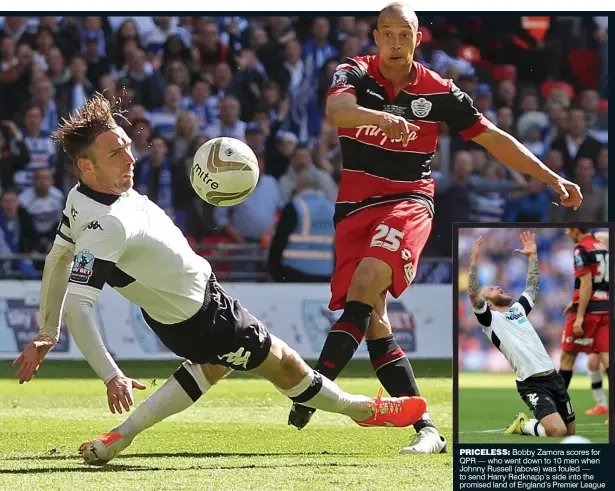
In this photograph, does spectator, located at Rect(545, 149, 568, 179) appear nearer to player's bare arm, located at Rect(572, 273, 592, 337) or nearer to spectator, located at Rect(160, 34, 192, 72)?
spectator, located at Rect(160, 34, 192, 72)

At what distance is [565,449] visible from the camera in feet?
16.2

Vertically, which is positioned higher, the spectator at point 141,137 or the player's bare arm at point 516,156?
the spectator at point 141,137

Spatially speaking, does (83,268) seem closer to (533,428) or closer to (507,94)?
(533,428)

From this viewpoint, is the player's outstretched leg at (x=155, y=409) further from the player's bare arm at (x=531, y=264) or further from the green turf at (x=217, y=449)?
the player's bare arm at (x=531, y=264)

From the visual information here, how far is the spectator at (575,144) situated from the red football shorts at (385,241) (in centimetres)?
933

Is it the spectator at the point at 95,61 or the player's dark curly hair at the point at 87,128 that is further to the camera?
the spectator at the point at 95,61

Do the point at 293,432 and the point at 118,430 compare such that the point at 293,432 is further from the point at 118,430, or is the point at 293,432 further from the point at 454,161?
the point at 454,161

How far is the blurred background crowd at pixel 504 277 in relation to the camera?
5098mm

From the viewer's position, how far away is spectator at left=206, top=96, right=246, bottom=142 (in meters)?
14.9

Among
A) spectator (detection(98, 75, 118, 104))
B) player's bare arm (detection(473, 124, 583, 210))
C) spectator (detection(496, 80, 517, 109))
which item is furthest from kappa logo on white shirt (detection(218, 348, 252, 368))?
spectator (detection(496, 80, 517, 109))

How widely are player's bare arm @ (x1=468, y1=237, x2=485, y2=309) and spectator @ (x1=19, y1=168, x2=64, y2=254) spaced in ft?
30.7

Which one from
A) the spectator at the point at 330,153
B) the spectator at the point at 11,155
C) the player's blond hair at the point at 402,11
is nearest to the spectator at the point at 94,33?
the spectator at the point at 11,155

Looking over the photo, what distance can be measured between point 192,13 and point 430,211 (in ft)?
30.5

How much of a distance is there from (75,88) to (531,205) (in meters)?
6.03
